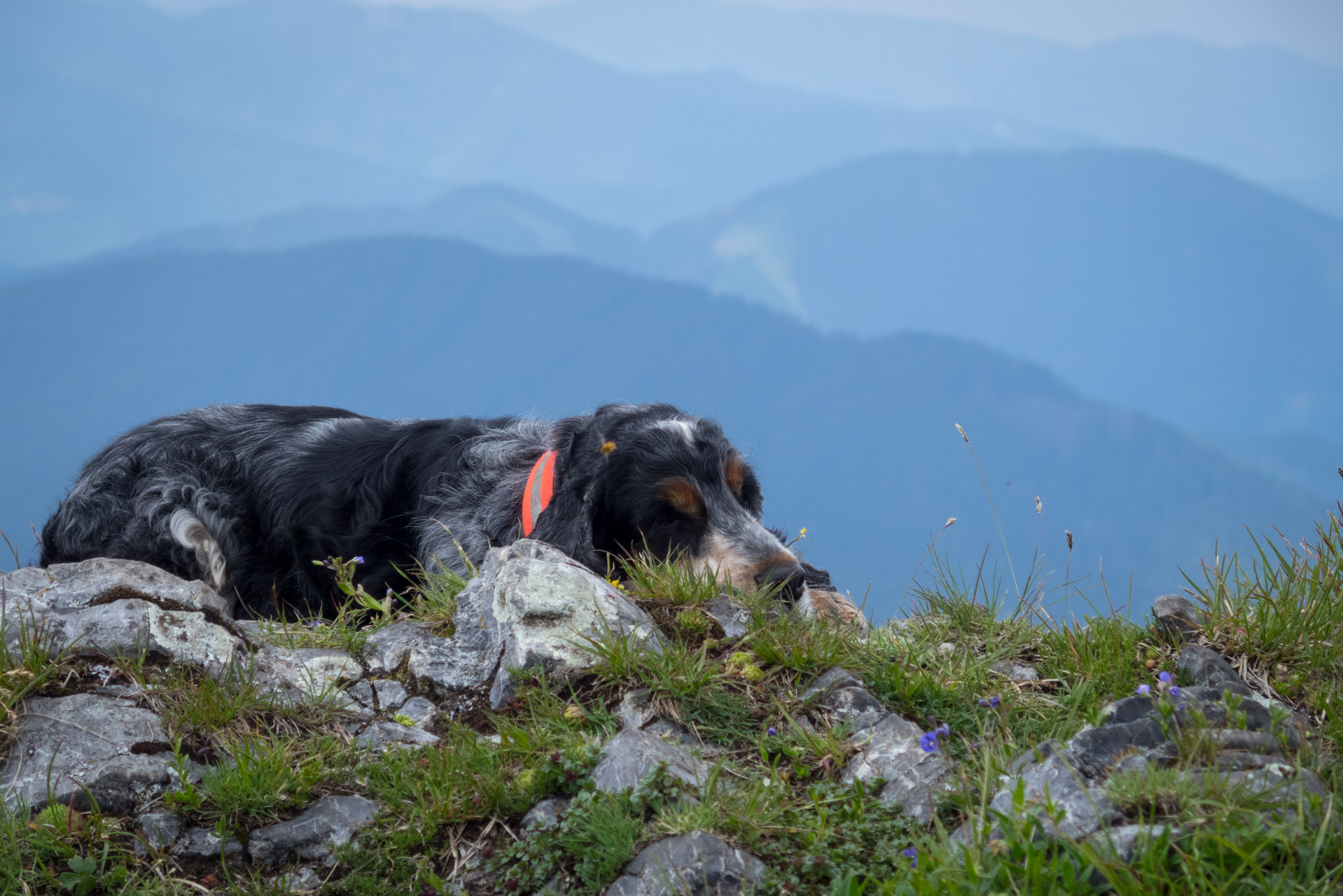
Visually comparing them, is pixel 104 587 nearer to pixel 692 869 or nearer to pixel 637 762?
pixel 637 762

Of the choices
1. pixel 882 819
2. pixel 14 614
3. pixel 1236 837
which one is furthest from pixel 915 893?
pixel 14 614

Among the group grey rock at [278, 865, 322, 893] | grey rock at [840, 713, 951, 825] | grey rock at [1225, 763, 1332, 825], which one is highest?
grey rock at [1225, 763, 1332, 825]

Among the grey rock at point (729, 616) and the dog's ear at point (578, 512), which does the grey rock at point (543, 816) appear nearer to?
the grey rock at point (729, 616)

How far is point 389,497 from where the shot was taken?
19.4ft

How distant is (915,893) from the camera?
7.27ft

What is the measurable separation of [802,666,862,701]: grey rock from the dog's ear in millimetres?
1782

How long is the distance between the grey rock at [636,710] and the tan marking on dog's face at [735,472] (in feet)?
6.74

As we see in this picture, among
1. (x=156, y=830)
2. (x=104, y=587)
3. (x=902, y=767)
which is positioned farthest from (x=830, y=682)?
(x=104, y=587)

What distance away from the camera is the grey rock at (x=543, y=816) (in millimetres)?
2768

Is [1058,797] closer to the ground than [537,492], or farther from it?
farther from it

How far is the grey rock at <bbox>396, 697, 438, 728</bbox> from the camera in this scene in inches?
133

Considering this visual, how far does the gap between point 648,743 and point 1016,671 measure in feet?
5.06

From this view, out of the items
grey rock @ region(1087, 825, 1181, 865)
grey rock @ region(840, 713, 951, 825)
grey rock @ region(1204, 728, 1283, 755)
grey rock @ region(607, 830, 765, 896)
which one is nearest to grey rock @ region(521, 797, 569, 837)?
grey rock @ region(607, 830, 765, 896)

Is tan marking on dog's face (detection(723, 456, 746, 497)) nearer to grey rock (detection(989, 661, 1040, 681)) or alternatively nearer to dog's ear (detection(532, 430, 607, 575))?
dog's ear (detection(532, 430, 607, 575))
